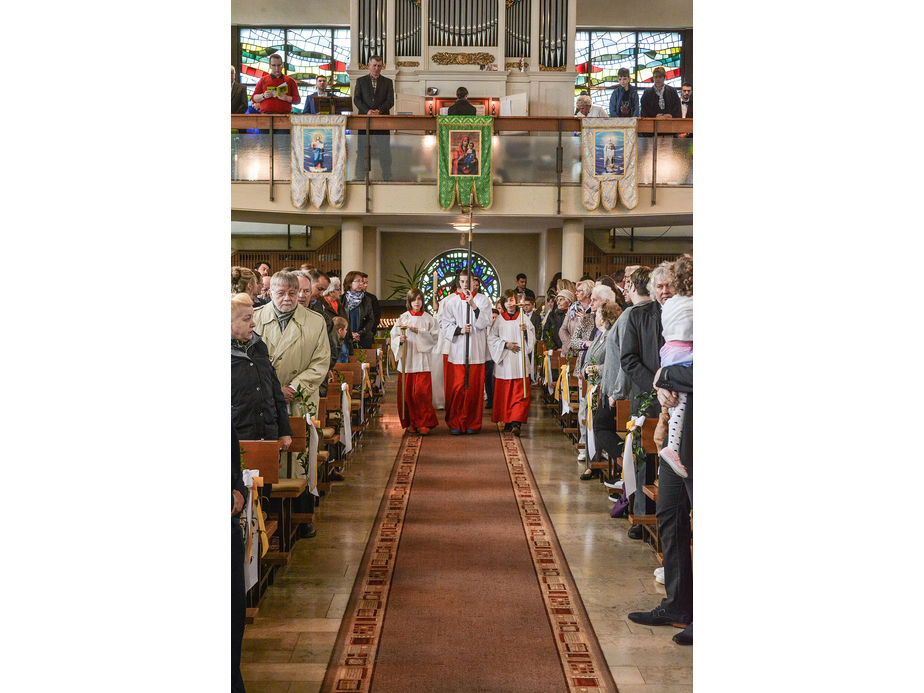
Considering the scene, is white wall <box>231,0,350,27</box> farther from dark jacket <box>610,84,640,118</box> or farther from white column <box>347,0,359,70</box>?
dark jacket <box>610,84,640,118</box>

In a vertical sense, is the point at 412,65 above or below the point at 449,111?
above

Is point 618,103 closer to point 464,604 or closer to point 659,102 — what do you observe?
point 659,102

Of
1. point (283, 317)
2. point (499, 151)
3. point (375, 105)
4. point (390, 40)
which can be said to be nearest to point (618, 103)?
point (499, 151)

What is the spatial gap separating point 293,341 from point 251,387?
120cm

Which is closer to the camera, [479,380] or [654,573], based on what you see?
[654,573]

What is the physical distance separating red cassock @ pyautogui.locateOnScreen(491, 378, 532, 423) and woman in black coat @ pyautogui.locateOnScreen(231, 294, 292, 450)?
5.85 metres

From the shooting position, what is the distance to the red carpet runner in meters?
3.86

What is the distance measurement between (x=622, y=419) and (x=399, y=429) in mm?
5504

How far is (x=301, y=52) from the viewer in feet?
71.0

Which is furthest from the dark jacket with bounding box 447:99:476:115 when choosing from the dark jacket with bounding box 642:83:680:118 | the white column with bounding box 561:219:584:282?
the dark jacket with bounding box 642:83:680:118
